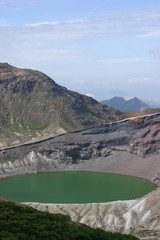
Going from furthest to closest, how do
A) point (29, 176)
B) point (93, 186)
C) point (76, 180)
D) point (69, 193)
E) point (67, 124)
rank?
1. point (67, 124)
2. point (29, 176)
3. point (76, 180)
4. point (93, 186)
5. point (69, 193)

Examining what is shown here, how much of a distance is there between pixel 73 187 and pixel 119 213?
2032 cm

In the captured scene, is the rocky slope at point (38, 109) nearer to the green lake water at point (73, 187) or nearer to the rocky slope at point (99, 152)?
the rocky slope at point (99, 152)

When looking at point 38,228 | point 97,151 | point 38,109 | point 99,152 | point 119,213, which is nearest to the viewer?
point 38,228

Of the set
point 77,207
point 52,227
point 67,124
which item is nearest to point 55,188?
point 77,207

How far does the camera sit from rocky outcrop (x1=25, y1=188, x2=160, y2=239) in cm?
5416

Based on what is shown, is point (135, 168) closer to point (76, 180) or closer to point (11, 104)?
point (76, 180)

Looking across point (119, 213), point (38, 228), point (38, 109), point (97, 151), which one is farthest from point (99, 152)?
point (38, 228)

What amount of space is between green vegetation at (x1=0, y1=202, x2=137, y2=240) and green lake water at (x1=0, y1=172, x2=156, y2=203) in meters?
40.8

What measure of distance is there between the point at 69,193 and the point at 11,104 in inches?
2542

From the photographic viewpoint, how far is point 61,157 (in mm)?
100500

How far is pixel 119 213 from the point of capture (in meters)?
59.4

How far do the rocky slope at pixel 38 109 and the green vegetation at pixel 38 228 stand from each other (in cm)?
8941

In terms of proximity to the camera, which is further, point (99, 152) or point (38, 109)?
point (38, 109)

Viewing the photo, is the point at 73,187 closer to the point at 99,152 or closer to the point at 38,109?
the point at 99,152
